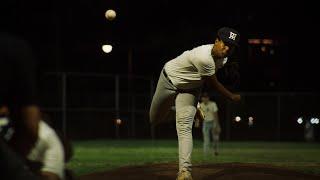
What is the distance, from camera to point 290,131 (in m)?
33.6

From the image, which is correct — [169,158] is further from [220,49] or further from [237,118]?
[237,118]

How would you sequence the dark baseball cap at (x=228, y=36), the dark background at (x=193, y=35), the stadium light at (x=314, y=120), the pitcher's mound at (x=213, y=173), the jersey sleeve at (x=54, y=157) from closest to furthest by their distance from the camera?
the jersey sleeve at (x=54, y=157)
the dark baseball cap at (x=228, y=36)
the pitcher's mound at (x=213, y=173)
the stadium light at (x=314, y=120)
the dark background at (x=193, y=35)

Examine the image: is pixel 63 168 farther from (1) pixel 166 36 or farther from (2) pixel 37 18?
(1) pixel 166 36

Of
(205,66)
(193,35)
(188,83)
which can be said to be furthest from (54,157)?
(193,35)

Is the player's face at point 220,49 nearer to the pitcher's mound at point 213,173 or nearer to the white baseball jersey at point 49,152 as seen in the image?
the pitcher's mound at point 213,173

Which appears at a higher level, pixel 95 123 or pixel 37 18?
pixel 37 18

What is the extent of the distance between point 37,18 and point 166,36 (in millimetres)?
8039

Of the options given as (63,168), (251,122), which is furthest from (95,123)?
(63,168)

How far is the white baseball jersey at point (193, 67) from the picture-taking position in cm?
838

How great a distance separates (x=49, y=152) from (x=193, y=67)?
4.00m

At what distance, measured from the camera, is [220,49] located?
8391 millimetres

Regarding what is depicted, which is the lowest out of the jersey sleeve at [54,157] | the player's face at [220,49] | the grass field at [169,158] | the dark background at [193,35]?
the grass field at [169,158]

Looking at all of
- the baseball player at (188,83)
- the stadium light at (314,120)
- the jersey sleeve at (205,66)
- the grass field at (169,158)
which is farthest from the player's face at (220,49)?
the stadium light at (314,120)

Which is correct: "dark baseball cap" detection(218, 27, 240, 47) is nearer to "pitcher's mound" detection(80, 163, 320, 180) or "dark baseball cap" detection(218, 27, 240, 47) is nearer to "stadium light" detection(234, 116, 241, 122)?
"pitcher's mound" detection(80, 163, 320, 180)
